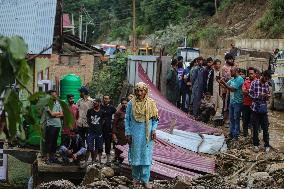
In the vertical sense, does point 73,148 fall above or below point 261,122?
below

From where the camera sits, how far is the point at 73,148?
1090 centimetres

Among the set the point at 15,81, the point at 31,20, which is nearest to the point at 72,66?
the point at 31,20

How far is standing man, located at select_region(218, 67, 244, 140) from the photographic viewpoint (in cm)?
1171

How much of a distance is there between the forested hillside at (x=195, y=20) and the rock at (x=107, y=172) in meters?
26.6

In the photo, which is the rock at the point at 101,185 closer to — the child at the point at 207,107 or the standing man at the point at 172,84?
the child at the point at 207,107

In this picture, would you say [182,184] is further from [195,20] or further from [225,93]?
[195,20]

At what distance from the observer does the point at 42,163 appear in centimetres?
A: 1103

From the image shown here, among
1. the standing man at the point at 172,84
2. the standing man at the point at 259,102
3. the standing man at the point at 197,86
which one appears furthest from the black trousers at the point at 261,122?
the standing man at the point at 172,84

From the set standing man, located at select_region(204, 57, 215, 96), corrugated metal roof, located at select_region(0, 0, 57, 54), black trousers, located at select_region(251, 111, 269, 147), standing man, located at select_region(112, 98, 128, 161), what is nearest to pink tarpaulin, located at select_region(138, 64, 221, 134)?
standing man, located at select_region(204, 57, 215, 96)

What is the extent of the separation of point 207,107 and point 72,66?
1236 cm

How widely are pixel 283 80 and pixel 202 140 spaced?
715cm

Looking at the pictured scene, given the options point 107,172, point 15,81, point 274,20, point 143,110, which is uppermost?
point 274,20

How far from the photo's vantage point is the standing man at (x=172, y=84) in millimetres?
14797

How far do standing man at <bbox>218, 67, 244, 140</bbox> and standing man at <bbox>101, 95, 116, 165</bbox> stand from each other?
258 centimetres
